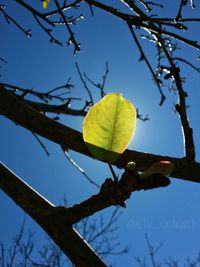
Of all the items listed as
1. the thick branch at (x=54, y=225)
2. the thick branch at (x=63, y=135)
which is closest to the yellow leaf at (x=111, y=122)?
the thick branch at (x=54, y=225)

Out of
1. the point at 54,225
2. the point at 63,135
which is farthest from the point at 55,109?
the point at 54,225

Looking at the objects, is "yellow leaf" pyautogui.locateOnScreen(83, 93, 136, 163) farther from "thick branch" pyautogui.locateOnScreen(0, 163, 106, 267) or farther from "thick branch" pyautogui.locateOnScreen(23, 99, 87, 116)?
"thick branch" pyautogui.locateOnScreen(23, 99, 87, 116)

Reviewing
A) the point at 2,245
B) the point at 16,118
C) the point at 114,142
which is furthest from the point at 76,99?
the point at 2,245

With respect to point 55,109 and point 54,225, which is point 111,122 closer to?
point 54,225

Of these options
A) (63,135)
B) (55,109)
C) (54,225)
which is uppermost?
(55,109)

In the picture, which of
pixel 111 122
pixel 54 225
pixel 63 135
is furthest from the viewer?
pixel 63 135

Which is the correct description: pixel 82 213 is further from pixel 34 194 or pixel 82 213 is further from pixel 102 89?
pixel 102 89


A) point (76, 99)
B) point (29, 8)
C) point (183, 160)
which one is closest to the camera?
point (183, 160)
